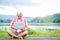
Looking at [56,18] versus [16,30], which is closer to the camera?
[16,30]

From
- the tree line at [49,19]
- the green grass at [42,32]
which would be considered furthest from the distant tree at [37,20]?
the green grass at [42,32]

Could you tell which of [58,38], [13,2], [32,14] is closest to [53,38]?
[58,38]

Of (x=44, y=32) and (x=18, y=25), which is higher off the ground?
(x=18, y=25)

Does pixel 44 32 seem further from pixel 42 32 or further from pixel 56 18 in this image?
pixel 56 18

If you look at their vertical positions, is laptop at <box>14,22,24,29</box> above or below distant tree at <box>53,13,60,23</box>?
below

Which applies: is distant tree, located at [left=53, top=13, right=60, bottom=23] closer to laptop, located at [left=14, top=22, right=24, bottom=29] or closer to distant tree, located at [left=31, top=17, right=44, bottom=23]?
distant tree, located at [left=31, top=17, right=44, bottom=23]

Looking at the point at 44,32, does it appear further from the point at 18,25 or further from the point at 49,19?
the point at 18,25

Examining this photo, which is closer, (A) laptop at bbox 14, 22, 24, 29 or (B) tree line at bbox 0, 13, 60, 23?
(A) laptop at bbox 14, 22, 24, 29

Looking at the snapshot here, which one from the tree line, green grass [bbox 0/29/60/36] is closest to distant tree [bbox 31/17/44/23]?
the tree line

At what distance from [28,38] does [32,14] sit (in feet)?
1.33

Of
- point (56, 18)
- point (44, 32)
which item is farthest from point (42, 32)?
point (56, 18)

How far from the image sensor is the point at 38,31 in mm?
3557

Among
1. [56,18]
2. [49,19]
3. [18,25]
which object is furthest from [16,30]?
[56,18]

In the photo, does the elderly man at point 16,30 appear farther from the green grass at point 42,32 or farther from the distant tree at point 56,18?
the distant tree at point 56,18
